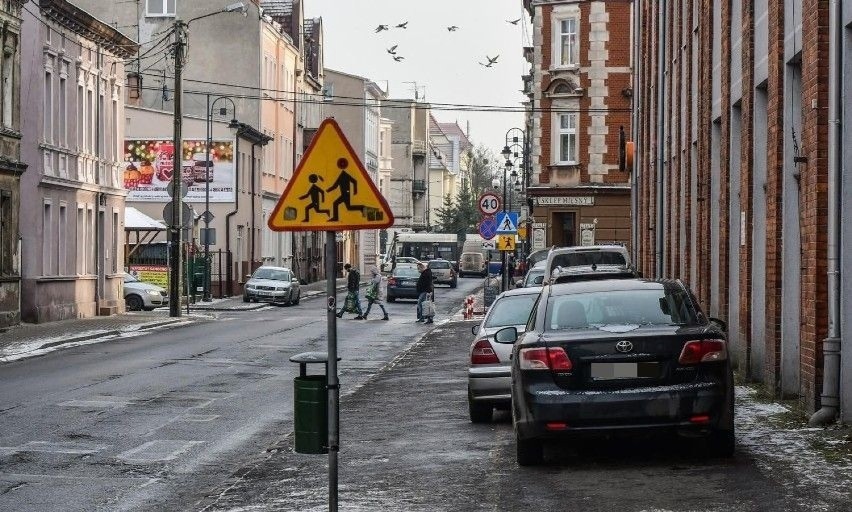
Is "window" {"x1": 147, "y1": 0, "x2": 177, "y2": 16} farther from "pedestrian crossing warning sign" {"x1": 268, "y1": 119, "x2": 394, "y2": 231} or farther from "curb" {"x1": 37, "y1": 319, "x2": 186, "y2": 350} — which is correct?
"pedestrian crossing warning sign" {"x1": 268, "y1": 119, "x2": 394, "y2": 231}

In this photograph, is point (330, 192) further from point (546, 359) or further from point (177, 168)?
point (177, 168)

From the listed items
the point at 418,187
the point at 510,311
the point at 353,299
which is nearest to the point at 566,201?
the point at 353,299

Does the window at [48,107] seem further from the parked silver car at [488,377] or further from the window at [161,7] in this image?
the window at [161,7]

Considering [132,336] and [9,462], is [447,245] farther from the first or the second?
[9,462]

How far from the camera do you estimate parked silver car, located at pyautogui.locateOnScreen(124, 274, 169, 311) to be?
5341 centimetres

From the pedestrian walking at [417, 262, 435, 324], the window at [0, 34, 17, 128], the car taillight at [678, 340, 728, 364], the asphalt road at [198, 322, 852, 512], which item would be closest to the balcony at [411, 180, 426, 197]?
the pedestrian walking at [417, 262, 435, 324]

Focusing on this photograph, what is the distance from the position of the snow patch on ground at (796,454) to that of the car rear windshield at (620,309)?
4.20ft

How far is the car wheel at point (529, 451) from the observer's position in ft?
41.4

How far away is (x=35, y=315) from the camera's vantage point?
4106 centimetres

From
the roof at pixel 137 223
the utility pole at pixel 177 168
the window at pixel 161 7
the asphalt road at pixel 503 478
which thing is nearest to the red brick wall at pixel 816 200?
the asphalt road at pixel 503 478

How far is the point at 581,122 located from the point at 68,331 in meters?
30.8

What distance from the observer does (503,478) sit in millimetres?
12203

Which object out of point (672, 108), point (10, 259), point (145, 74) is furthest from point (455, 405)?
point (145, 74)

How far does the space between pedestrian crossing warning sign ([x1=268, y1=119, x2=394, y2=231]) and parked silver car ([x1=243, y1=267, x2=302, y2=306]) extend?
4996 cm
